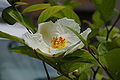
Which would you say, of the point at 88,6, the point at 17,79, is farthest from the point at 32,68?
the point at 88,6

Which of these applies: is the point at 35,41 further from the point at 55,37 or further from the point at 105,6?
the point at 105,6

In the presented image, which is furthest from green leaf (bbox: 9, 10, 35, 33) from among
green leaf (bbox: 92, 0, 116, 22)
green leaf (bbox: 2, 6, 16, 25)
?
green leaf (bbox: 92, 0, 116, 22)

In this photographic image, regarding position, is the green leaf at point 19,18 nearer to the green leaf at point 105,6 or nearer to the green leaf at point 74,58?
the green leaf at point 74,58

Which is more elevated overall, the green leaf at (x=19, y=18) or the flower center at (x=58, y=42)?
the green leaf at (x=19, y=18)

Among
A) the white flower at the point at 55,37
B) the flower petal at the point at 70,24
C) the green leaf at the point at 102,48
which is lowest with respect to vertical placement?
the green leaf at the point at 102,48

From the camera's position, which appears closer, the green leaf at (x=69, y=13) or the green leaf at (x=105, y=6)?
the green leaf at (x=69, y=13)

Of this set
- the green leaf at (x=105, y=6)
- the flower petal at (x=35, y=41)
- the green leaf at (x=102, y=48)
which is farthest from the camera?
the green leaf at (x=105, y=6)

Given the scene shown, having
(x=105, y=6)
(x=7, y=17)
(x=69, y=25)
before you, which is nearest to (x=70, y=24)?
(x=69, y=25)

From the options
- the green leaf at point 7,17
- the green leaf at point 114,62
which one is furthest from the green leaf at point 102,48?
the green leaf at point 7,17
